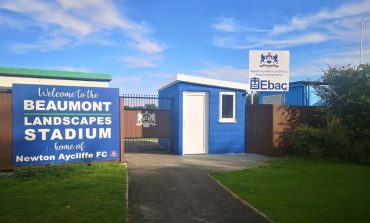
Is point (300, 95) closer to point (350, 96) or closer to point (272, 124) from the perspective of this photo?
point (350, 96)

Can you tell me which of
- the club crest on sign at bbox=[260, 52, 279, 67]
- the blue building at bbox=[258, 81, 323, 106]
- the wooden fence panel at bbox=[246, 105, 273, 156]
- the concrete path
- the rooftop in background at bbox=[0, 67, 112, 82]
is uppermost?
the rooftop in background at bbox=[0, 67, 112, 82]

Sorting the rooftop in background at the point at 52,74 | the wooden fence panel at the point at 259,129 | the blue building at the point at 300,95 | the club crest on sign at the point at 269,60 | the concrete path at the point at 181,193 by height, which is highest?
the rooftop in background at the point at 52,74

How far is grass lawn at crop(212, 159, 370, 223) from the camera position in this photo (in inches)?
246

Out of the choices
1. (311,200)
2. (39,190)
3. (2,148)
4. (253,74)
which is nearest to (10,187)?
(39,190)

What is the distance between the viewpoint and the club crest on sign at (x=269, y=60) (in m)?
16.3

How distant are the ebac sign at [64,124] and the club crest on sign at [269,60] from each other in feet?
24.8

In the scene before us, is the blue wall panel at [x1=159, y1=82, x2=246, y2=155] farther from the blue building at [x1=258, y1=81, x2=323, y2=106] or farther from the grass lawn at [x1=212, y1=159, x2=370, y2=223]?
the blue building at [x1=258, y1=81, x2=323, y2=106]

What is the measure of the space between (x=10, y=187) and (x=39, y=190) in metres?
0.90

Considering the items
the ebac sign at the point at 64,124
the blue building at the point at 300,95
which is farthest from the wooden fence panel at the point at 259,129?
the ebac sign at the point at 64,124

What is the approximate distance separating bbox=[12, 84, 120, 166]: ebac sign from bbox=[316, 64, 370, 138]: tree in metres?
8.93

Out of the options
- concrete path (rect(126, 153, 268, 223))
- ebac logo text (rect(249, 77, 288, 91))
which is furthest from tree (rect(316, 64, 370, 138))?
concrete path (rect(126, 153, 268, 223))

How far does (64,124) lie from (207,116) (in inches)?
235

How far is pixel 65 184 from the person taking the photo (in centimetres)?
835

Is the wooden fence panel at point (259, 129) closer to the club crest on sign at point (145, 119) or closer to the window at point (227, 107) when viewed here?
the window at point (227, 107)
